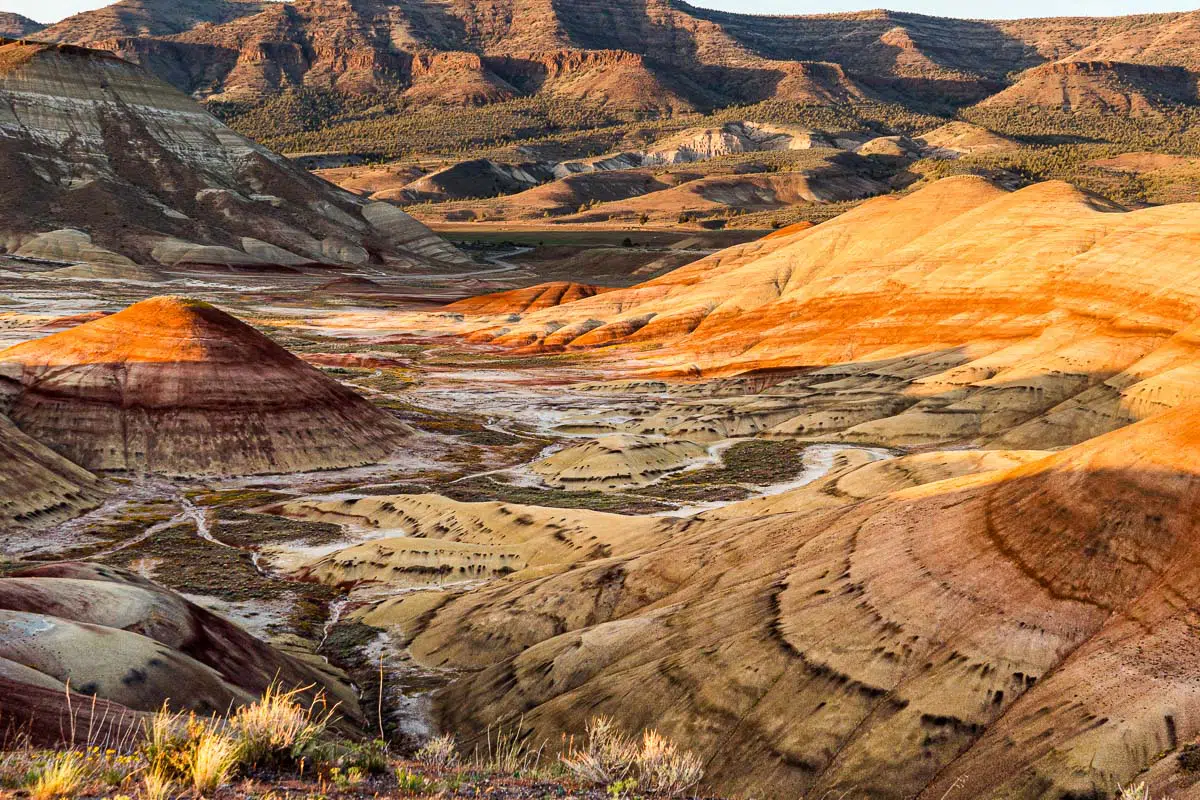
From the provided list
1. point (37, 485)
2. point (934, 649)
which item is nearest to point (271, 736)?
point (934, 649)

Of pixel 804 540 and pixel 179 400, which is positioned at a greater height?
pixel 804 540

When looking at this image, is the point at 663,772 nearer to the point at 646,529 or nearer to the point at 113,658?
the point at 113,658

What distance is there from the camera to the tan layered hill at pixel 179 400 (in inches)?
1863

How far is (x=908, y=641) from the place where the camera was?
14.4 m

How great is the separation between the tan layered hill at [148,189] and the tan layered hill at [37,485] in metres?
103

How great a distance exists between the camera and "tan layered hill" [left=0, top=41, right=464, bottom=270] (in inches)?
5650

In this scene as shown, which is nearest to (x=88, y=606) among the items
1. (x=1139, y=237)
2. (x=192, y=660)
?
(x=192, y=660)

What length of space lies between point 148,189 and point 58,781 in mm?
163903

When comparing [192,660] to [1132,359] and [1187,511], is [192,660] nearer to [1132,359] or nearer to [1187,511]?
[1187,511]

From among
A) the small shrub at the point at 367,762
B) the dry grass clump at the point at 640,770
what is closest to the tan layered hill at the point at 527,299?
the dry grass clump at the point at 640,770

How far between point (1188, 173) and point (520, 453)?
18241cm

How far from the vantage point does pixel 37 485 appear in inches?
1532

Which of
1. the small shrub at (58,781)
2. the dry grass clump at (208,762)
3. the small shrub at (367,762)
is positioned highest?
the small shrub at (58,781)

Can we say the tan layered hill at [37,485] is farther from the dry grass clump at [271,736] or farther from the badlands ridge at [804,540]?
the dry grass clump at [271,736]
